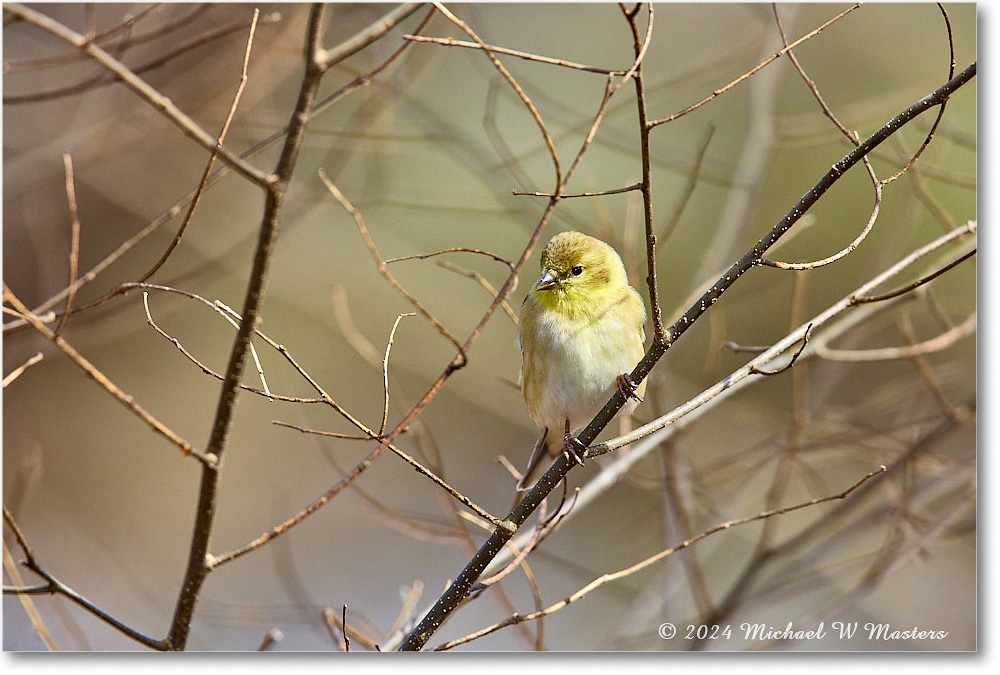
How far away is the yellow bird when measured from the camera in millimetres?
1638

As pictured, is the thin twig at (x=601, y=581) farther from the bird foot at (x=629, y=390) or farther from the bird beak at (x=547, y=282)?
the bird beak at (x=547, y=282)

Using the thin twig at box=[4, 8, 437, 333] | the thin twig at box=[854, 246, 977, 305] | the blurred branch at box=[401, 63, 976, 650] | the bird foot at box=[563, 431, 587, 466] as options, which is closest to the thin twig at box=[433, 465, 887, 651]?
the blurred branch at box=[401, 63, 976, 650]

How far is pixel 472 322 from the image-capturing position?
7.97ft

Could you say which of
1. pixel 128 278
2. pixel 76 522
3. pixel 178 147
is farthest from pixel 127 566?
pixel 178 147

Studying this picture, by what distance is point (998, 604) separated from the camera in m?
1.75

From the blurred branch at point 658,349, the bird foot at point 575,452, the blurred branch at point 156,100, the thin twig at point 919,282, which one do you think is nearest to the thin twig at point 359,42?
the blurred branch at point 156,100

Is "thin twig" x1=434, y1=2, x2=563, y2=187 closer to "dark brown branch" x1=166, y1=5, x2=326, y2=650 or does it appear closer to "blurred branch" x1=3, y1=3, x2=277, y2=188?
"dark brown branch" x1=166, y1=5, x2=326, y2=650

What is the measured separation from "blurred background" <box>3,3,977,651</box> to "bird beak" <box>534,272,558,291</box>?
426 mm

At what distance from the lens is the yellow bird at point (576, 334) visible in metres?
1.64

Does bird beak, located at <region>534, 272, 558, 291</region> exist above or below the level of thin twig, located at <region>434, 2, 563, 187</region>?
above

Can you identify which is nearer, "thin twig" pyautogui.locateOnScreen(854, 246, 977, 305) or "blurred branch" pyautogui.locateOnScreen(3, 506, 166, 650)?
"blurred branch" pyautogui.locateOnScreen(3, 506, 166, 650)

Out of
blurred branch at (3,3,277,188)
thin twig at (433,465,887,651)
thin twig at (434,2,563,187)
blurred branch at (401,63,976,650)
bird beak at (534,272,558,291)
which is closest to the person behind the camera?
blurred branch at (3,3,277,188)

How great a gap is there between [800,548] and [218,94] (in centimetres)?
191

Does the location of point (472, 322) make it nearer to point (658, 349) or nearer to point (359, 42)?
point (658, 349)
